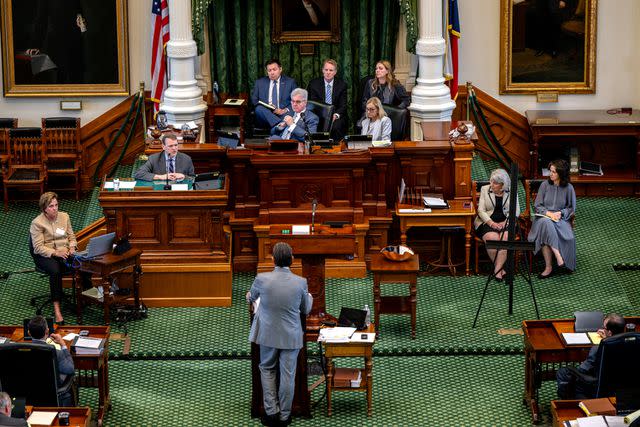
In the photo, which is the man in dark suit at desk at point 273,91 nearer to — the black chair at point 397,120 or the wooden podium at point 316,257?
the black chair at point 397,120

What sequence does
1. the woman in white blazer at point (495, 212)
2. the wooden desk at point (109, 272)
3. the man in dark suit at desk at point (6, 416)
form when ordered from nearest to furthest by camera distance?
the man in dark suit at desk at point (6, 416) → the wooden desk at point (109, 272) → the woman in white blazer at point (495, 212)

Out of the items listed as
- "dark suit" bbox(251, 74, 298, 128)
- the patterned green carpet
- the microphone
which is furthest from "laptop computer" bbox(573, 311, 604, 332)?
"dark suit" bbox(251, 74, 298, 128)

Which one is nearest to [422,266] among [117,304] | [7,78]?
[117,304]

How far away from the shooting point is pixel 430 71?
1560 cm

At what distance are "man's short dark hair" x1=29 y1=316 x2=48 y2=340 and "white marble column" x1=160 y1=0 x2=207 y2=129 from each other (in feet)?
17.5

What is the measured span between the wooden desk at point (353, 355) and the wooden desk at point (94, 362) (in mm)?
1712

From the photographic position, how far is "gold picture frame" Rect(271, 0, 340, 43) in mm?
16812

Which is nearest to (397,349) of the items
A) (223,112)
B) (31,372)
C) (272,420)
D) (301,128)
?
(272,420)

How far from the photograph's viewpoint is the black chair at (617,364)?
33.7ft

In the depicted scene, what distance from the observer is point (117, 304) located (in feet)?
43.0

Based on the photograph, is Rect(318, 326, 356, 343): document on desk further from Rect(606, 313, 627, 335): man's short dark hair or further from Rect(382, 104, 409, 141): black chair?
Rect(382, 104, 409, 141): black chair

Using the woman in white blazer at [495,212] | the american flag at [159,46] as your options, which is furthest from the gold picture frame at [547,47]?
the american flag at [159,46]

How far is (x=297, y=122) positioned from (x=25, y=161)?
366 cm

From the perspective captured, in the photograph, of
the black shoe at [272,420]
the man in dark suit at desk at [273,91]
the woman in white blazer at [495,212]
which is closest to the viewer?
the black shoe at [272,420]
